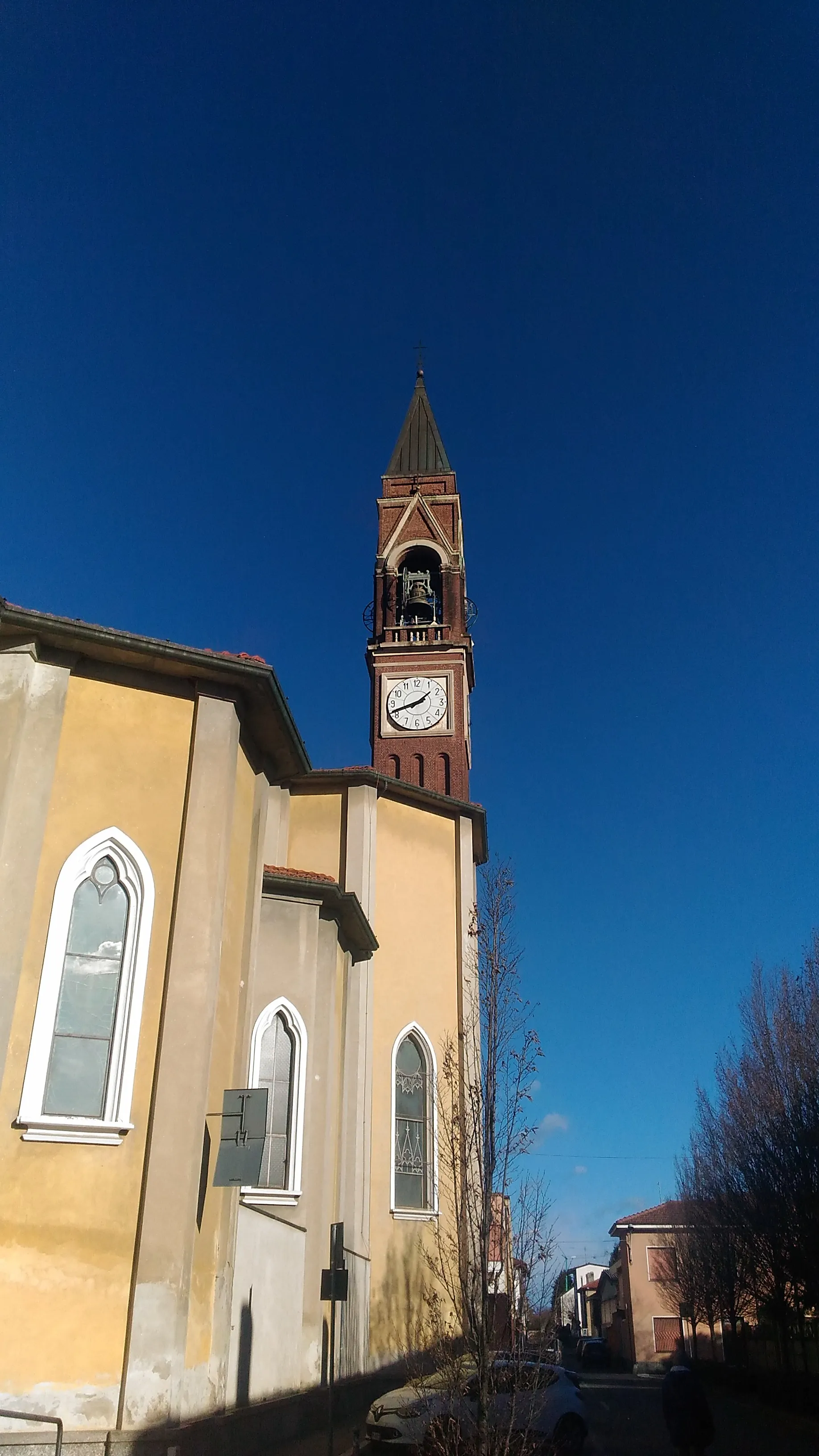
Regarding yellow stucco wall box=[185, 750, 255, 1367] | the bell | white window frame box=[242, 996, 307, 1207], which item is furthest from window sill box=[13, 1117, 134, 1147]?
the bell

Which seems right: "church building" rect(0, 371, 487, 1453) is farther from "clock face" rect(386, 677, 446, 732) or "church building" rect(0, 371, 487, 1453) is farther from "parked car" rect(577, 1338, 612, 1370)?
"parked car" rect(577, 1338, 612, 1370)

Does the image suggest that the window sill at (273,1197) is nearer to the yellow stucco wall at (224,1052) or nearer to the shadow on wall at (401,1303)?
the yellow stucco wall at (224,1052)

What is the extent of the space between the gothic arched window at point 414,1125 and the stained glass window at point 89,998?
8.96 meters

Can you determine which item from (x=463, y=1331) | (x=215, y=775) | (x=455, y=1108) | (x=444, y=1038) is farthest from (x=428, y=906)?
(x=463, y=1331)

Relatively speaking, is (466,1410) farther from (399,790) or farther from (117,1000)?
(399,790)

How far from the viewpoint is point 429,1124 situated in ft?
61.3

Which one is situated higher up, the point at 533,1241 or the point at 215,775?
the point at 215,775

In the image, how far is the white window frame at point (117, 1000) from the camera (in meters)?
9.92

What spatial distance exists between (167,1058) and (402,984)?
9376mm

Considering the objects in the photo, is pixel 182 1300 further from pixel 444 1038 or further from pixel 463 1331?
pixel 444 1038

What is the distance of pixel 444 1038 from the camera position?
768 inches

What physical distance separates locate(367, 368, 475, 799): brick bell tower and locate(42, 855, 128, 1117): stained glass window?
73.9 feet

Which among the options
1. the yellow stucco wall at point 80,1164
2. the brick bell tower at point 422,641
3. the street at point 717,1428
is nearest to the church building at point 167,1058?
the yellow stucco wall at point 80,1164

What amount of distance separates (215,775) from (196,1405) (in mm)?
6079
